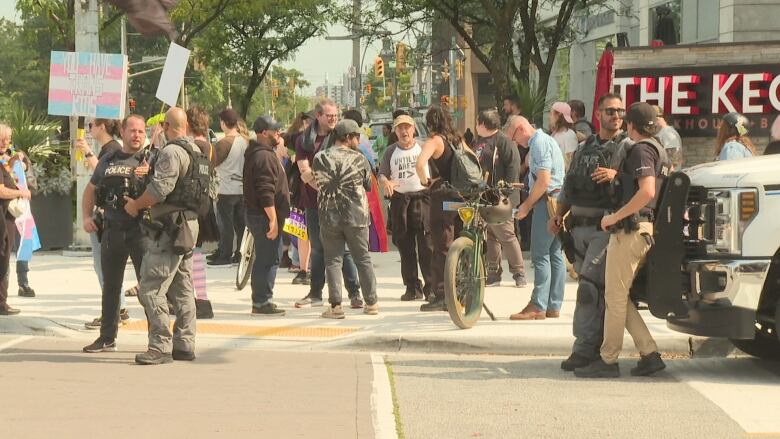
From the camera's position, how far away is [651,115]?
29.2 feet

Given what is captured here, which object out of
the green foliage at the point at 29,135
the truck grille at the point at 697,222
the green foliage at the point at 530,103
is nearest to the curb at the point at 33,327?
the truck grille at the point at 697,222

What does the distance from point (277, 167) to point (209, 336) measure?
1.99 meters

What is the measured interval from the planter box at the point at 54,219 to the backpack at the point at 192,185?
Result: 31.3 ft

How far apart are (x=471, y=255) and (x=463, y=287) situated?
0.27 m

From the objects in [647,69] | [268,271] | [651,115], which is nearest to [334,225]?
[268,271]

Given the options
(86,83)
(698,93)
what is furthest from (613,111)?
(698,93)

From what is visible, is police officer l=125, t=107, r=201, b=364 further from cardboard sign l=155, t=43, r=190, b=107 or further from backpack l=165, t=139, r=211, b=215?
cardboard sign l=155, t=43, r=190, b=107

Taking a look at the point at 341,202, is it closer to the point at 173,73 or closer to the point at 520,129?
the point at 520,129

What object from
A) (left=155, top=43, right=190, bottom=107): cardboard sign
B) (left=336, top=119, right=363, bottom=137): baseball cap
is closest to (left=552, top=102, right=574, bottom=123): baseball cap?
(left=336, top=119, right=363, bottom=137): baseball cap

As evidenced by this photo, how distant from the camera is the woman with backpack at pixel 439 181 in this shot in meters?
12.0

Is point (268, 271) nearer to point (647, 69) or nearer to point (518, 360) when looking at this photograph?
point (518, 360)

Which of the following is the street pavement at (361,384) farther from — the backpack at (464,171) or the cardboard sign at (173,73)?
the cardboard sign at (173,73)

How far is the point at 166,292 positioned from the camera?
9930 mm

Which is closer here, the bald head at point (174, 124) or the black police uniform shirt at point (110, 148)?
the bald head at point (174, 124)
